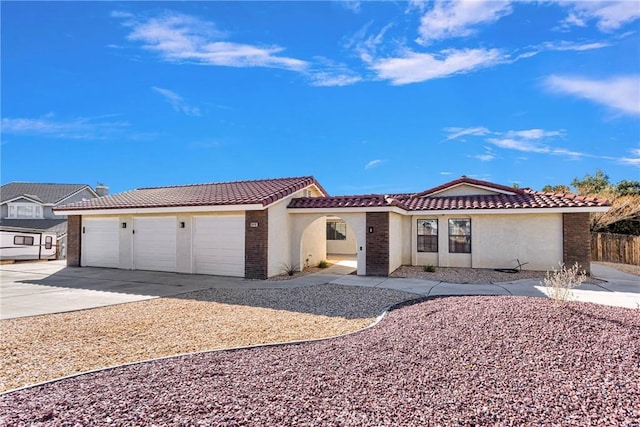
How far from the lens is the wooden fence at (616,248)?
1948 centimetres

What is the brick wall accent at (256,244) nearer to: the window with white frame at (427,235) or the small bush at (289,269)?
the small bush at (289,269)

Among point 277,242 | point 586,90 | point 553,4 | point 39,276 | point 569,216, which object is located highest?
point 553,4

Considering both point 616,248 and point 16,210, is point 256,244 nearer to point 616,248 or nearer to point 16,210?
point 616,248

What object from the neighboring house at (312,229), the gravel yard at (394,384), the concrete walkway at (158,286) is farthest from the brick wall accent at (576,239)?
the gravel yard at (394,384)

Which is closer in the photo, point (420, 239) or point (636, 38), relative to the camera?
point (636, 38)

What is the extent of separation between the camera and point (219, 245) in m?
14.5

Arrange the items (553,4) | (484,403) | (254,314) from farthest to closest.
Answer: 1. (553,4)
2. (254,314)
3. (484,403)

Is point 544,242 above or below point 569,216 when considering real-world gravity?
below

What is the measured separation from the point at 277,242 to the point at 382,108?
7.68m

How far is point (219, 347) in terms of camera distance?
5715 mm

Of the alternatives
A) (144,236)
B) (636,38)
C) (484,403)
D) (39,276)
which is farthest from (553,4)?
(39,276)

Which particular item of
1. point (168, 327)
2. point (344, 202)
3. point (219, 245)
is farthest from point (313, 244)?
point (168, 327)

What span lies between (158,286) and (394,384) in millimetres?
10423

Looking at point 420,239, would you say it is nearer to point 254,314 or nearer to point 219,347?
point 254,314
